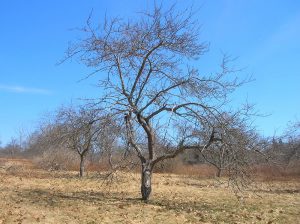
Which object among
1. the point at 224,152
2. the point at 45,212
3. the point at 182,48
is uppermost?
the point at 182,48

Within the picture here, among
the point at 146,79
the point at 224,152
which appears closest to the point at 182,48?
the point at 146,79

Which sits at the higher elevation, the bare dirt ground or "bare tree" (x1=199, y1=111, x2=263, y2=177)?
"bare tree" (x1=199, y1=111, x2=263, y2=177)

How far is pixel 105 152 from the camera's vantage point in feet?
43.9

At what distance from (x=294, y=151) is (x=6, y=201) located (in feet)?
53.5

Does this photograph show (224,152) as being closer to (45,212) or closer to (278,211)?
(278,211)

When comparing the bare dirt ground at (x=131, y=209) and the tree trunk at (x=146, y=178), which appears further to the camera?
the tree trunk at (x=146, y=178)

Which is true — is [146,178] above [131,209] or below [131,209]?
above

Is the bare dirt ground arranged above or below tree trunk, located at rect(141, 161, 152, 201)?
below

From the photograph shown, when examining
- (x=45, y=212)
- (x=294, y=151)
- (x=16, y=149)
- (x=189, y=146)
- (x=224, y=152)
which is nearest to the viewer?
(x=45, y=212)

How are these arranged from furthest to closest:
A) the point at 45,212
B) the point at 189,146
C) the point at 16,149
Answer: the point at 16,149
the point at 189,146
the point at 45,212

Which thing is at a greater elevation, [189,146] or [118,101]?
[118,101]

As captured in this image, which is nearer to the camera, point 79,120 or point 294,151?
point 79,120

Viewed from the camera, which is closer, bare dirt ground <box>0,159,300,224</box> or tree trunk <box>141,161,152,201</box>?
bare dirt ground <box>0,159,300,224</box>

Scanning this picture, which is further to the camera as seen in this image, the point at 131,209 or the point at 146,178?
the point at 146,178
